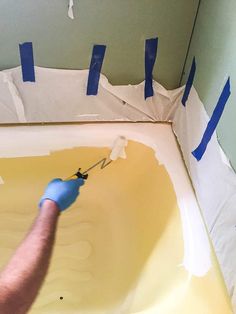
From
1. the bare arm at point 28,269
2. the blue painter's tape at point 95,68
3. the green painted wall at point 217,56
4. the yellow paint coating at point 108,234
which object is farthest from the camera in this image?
the blue painter's tape at point 95,68

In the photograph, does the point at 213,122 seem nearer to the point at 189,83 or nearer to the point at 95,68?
the point at 189,83

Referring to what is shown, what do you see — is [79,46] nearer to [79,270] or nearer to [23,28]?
[23,28]

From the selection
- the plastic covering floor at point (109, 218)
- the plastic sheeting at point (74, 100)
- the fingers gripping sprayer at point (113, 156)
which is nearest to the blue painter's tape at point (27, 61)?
the plastic sheeting at point (74, 100)

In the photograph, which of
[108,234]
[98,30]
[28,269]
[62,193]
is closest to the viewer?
[28,269]

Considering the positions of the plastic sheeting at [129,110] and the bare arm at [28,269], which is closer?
the bare arm at [28,269]

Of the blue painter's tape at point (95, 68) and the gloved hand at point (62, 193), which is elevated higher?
the blue painter's tape at point (95, 68)

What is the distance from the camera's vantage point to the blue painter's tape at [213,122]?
1.13 meters

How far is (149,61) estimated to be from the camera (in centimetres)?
140

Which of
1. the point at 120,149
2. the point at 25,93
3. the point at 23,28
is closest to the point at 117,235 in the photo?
the point at 120,149

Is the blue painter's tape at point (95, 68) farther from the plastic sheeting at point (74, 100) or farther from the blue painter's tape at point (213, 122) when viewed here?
the blue painter's tape at point (213, 122)

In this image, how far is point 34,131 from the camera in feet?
4.75

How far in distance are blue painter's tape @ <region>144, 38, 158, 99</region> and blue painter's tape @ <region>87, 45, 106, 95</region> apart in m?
0.14

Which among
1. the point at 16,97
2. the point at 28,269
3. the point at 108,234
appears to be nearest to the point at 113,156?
the point at 108,234

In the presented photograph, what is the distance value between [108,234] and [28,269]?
25.1 inches
